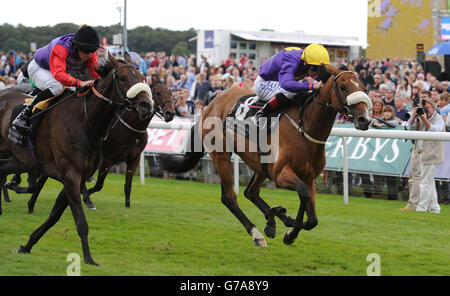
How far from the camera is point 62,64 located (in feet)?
20.1

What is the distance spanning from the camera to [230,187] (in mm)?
7359

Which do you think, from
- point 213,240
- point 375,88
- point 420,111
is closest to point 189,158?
point 213,240

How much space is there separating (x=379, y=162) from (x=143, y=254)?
17.9 feet

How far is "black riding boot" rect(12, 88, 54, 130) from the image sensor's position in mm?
6312

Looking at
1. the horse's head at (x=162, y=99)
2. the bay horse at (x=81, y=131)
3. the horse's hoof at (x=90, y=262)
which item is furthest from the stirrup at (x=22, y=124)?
the horse's head at (x=162, y=99)

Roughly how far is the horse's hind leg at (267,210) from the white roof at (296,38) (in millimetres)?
19801

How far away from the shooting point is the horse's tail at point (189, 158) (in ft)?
26.4

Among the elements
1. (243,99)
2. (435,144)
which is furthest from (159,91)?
(435,144)

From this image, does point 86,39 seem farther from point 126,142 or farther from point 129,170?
point 129,170

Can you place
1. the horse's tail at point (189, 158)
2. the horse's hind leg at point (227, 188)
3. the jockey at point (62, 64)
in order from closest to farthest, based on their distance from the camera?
the jockey at point (62, 64)
the horse's hind leg at point (227, 188)
the horse's tail at point (189, 158)

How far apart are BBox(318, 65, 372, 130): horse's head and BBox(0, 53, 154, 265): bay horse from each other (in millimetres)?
1536

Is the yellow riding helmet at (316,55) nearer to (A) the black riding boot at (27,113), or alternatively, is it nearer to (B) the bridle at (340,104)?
(B) the bridle at (340,104)

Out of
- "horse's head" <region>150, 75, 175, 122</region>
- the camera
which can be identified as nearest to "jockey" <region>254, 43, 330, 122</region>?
"horse's head" <region>150, 75, 175, 122</region>

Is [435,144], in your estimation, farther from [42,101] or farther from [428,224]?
[42,101]
